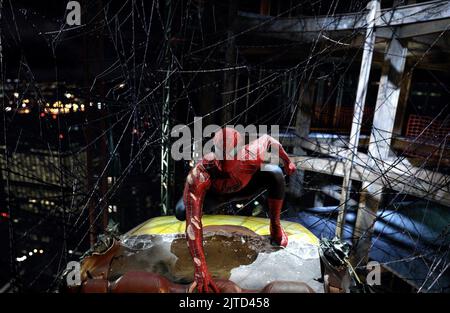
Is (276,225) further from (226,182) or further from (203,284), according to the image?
(203,284)

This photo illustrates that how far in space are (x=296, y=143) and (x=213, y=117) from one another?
3.98 metres

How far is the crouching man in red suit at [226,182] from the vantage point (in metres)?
3.47

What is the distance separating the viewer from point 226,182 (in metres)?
3.92

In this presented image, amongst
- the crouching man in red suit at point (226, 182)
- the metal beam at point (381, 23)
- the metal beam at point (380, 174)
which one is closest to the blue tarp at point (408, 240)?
the metal beam at point (380, 174)

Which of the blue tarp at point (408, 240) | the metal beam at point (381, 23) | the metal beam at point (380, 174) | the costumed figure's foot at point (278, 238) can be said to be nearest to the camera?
the costumed figure's foot at point (278, 238)

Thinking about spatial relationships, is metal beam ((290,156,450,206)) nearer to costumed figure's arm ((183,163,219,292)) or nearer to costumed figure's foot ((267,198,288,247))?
costumed figure's foot ((267,198,288,247))

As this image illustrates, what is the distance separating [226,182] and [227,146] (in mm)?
636

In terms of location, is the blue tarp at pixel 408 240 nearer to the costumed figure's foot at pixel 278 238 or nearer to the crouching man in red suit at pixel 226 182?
the costumed figure's foot at pixel 278 238

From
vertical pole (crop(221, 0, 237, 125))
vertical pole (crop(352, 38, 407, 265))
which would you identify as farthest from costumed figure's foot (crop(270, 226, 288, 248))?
vertical pole (crop(221, 0, 237, 125))

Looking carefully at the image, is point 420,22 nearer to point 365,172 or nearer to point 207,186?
point 365,172

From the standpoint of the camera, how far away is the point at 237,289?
345 centimetres

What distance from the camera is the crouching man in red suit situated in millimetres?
3471

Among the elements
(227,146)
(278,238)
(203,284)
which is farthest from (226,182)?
(278,238)
